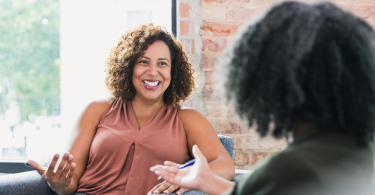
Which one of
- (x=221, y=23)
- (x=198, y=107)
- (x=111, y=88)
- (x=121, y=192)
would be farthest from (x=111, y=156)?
(x=221, y=23)

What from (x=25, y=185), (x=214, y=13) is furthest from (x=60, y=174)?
(x=214, y=13)

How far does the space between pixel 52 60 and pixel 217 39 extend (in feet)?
3.43

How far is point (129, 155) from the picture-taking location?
1.38 meters

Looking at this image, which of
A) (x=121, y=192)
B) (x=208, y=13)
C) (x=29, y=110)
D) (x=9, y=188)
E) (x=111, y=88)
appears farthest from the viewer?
(x=29, y=110)

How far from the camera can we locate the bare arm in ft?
4.39

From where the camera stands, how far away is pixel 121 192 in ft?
4.40

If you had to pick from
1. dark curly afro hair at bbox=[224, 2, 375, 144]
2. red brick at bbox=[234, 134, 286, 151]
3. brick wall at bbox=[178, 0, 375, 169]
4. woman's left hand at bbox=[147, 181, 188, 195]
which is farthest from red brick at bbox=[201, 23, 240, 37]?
dark curly afro hair at bbox=[224, 2, 375, 144]

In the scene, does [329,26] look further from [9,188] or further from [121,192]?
[9,188]

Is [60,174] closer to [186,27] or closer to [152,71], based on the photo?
[152,71]

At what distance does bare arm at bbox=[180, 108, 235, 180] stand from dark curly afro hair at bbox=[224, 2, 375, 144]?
0.82 m

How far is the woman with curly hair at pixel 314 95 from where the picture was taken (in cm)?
48

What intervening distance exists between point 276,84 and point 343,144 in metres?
0.14

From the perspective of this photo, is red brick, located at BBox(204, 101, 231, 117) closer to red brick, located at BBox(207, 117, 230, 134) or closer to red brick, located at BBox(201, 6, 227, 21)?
red brick, located at BBox(207, 117, 230, 134)

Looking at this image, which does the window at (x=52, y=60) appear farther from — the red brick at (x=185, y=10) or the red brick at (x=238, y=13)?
the red brick at (x=238, y=13)
